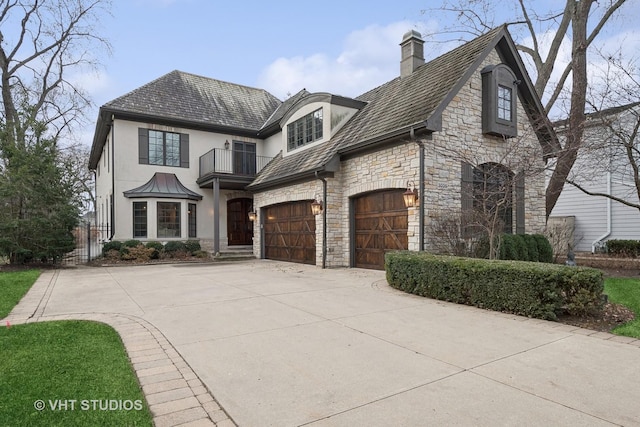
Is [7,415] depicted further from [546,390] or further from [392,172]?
[392,172]

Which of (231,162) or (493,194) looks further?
(231,162)

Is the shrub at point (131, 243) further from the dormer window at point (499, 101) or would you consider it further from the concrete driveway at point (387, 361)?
the dormer window at point (499, 101)

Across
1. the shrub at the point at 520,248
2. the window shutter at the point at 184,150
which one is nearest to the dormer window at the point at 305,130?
the window shutter at the point at 184,150

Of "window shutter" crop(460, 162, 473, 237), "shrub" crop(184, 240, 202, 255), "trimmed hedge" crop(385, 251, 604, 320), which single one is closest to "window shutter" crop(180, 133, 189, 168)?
"shrub" crop(184, 240, 202, 255)

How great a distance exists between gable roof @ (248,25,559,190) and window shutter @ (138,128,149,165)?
264 inches

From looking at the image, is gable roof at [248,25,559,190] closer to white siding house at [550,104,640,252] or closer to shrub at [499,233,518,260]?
shrub at [499,233,518,260]

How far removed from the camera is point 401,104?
38.2ft

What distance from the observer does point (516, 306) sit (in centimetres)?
576

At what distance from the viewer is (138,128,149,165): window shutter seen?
56.1 ft

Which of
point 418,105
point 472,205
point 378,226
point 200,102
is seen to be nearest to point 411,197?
point 472,205

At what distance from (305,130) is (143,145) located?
7.65m

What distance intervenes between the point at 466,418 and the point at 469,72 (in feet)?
32.3

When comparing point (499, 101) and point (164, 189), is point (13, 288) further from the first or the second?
point (499, 101)

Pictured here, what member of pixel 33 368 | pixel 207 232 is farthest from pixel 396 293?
pixel 207 232
